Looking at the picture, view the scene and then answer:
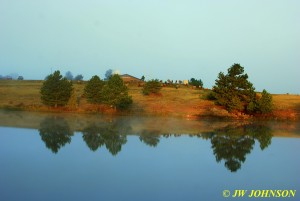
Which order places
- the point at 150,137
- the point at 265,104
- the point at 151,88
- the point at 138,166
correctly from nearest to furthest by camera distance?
the point at 138,166 → the point at 150,137 → the point at 265,104 → the point at 151,88

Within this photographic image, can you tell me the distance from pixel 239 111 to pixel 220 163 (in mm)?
A: 38523

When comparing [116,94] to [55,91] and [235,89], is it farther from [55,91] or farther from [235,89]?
[235,89]

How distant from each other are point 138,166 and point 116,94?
37.2m

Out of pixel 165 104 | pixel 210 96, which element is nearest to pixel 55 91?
pixel 165 104

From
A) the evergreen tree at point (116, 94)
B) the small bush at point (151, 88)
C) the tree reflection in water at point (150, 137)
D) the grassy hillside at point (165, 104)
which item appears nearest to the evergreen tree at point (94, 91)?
the grassy hillside at point (165, 104)

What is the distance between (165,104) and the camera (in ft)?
197

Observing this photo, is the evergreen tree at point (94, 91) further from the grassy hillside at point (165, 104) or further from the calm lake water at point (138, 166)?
the calm lake water at point (138, 166)

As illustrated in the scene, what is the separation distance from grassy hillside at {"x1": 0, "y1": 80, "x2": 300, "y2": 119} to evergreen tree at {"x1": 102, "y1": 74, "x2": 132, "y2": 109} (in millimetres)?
1516

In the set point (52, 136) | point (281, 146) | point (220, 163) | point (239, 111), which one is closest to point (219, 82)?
point (239, 111)

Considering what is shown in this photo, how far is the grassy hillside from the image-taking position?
55.7 metres

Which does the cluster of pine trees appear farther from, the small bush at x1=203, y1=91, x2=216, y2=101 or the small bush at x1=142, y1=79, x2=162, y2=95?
the small bush at x1=203, y1=91, x2=216, y2=101

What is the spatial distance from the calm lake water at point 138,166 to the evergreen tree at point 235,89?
26788 mm

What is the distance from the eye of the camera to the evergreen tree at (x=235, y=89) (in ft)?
184

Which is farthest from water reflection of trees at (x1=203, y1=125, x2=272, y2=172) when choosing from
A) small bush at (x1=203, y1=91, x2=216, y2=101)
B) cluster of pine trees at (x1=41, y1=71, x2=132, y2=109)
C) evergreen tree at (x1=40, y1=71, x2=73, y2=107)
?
evergreen tree at (x1=40, y1=71, x2=73, y2=107)
